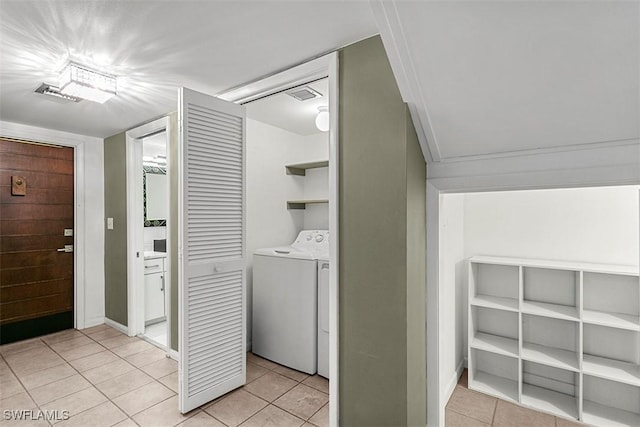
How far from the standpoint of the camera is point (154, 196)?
4410 mm

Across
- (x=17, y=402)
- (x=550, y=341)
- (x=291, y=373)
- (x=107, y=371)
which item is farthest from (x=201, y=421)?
(x=550, y=341)

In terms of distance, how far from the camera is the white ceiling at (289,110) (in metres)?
2.49

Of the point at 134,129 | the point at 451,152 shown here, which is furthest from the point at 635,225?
the point at 134,129

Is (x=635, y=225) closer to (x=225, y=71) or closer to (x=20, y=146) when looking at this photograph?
(x=225, y=71)

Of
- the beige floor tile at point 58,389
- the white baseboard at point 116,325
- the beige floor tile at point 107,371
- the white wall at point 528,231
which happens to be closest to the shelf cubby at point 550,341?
the white wall at point 528,231

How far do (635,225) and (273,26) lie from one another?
8.17 ft

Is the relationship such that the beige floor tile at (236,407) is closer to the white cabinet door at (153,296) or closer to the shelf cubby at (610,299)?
the white cabinet door at (153,296)

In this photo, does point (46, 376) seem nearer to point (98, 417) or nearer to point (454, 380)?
point (98, 417)

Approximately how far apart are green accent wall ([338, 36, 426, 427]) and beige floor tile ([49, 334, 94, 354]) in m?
2.91

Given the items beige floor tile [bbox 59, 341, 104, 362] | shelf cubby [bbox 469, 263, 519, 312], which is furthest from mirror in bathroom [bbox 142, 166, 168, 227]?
shelf cubby [bbox 469, 263, 519, 312]

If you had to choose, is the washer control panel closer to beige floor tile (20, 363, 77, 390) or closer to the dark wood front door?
beige floor tile (20, 363, 77, 390)

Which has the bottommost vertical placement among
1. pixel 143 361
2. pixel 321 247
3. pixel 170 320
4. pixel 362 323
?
pixel 143 361

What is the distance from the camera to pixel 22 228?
3.33 m

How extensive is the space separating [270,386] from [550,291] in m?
2.15
